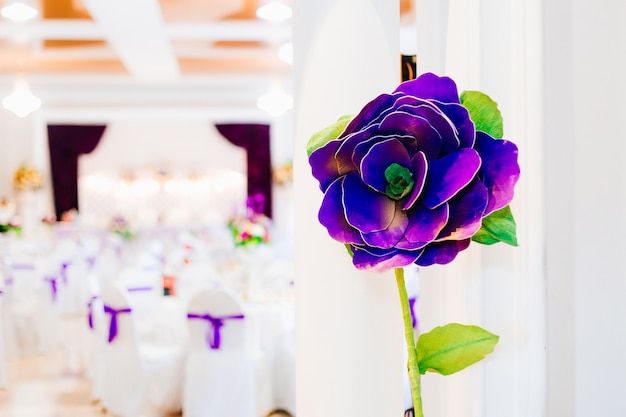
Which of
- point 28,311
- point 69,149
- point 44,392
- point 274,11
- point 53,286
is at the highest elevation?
point 274,11

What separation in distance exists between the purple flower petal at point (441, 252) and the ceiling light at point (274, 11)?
590 cm

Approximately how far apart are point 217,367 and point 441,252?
3377 mm

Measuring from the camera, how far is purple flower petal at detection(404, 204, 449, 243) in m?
0.85

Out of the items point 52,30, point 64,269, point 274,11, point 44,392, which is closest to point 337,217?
point 44,392

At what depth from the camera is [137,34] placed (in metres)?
7.57

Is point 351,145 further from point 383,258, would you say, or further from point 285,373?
point 285,373

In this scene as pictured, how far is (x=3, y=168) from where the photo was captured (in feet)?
42.5

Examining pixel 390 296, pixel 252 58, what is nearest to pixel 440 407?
pixel 390 296

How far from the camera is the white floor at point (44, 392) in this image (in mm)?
4941

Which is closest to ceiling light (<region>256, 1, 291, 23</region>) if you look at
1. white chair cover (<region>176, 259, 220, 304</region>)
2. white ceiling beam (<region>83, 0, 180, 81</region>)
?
white ceiling beam (<region>83, 0, 180, 81</region>)

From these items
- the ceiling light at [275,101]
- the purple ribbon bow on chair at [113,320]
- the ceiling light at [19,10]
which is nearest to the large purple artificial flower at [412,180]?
the purple ribbon bow on chair at [113,320]

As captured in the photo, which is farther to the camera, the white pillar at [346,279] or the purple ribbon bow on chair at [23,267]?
the purple ribbon bow on chair at [23,267]

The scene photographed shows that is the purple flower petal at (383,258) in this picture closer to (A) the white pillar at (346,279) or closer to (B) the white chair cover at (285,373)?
(A) the white pillar at (346,279)

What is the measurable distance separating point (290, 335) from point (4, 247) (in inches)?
134
